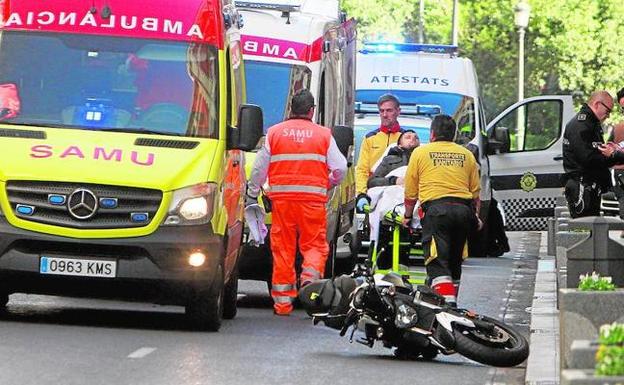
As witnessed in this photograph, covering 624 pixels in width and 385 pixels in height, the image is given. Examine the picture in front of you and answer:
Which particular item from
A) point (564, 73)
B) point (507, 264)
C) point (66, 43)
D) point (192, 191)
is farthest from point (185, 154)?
point (564, 73)

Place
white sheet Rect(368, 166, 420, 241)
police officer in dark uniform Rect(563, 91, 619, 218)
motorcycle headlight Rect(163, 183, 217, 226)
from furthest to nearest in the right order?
police officer in dark uniform Rect(563, 91, 619, 218) < white sheet Rect(368, 166, 420, 241) < motorcycle headlight Rect(163, 183, 217, 226)

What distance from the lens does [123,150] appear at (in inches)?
554

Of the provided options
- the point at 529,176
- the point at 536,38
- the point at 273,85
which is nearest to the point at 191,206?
the point at 273,85

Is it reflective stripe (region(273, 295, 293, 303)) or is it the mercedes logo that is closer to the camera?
the mercedes logo

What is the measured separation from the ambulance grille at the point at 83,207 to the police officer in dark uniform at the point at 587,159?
5.78m

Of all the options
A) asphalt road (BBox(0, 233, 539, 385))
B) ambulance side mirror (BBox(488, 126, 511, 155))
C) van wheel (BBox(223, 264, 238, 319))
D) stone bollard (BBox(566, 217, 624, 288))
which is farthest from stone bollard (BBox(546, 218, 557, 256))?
stone bollard (BBox(566, 217, 624, 288))

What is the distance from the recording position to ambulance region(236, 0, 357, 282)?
1783cm

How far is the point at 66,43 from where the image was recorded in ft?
48.2

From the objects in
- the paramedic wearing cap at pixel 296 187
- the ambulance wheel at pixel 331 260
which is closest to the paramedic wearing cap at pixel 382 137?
the ambulance wheel at pixel 331 260

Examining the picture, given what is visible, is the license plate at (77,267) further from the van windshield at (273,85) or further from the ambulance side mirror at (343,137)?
the van windshield at (273,85)

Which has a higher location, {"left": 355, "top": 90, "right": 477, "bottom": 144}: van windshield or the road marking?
{"left": 355, "top": 90, "right": 477, "bottom": 144}: van windshield

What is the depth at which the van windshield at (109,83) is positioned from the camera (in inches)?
571

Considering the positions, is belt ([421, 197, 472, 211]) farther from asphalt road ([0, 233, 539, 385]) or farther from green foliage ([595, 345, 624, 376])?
green foliage ([595, 345, 624, 376])

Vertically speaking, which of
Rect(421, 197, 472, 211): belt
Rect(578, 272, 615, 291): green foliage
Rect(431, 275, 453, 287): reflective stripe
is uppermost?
Rect(421, 197, 472, 211): belt
